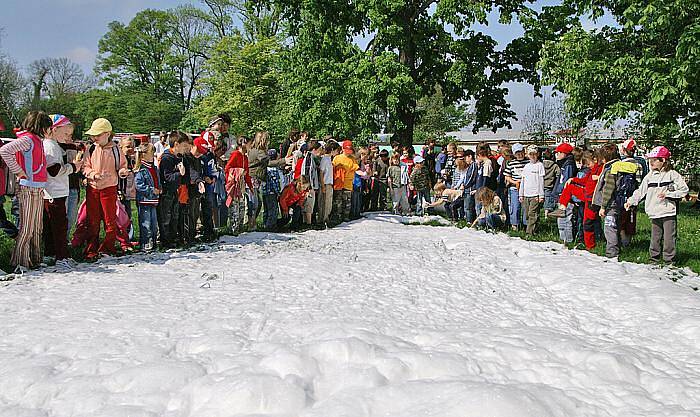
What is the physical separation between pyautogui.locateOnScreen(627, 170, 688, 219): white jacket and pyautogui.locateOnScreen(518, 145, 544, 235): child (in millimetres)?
2929

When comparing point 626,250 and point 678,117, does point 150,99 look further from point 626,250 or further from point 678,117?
point 626,250

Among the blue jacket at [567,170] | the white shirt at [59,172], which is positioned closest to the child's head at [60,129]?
the white shirt at [59,172]

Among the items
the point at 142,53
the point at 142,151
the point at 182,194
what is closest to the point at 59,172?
the point at 142,151

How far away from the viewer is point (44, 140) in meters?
8.05

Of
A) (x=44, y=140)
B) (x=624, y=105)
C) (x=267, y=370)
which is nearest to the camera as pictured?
(x=267, y=370)

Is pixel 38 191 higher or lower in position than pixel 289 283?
higher

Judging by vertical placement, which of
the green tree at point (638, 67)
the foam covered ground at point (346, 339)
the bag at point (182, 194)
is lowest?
the foam covered ground at point (346, 339)

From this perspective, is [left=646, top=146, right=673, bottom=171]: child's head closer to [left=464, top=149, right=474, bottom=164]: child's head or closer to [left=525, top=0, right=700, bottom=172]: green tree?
[left=464, top=149, right=474, bottom=164]: child's head

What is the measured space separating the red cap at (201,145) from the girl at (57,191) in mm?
2484

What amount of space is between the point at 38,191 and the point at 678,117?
17.3 metres

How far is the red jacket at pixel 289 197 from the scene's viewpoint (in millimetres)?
12641

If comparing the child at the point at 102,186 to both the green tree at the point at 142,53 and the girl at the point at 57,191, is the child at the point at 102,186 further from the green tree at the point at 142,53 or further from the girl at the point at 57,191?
the green tree at the point at 142,53

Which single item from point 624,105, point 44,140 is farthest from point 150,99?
point 44,140

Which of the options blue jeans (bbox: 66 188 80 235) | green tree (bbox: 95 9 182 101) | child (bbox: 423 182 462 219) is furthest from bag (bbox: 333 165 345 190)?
green tree (bbox: 95 9 182 101)
